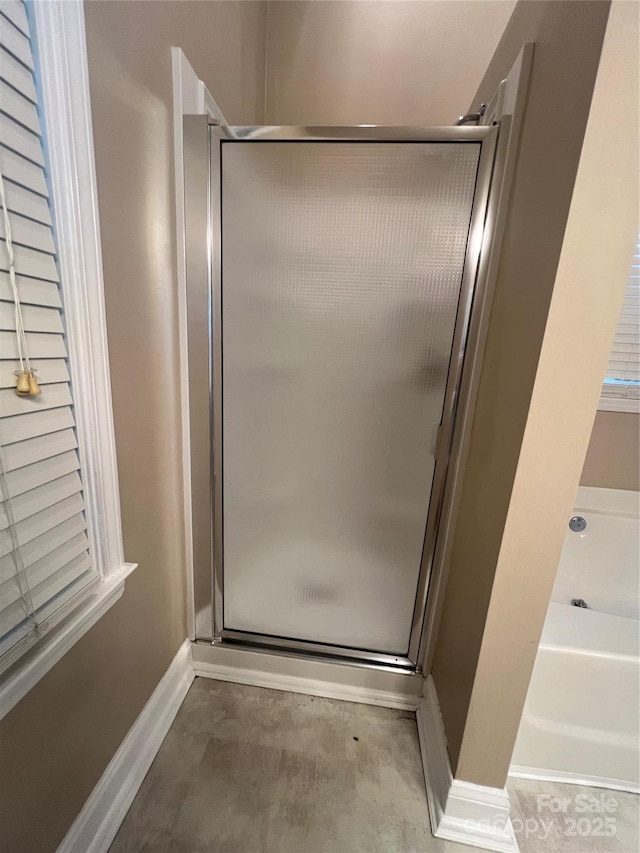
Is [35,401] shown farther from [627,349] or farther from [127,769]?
[627,349]

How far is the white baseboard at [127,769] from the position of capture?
0.87m

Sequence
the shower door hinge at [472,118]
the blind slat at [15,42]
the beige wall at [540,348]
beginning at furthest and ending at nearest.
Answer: the shower door hinge at [472,118] < the beige wall at [540,348] < the blind slat at [15,42]

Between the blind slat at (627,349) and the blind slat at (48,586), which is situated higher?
the blind slat at (627,349)

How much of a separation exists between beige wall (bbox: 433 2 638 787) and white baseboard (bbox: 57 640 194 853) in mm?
873

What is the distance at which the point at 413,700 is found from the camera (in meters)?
1.35

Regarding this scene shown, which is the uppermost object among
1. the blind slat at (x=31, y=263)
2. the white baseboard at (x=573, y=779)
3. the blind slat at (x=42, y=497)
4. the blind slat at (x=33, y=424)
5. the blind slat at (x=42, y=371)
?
the blind slat at (x=31, y=263)

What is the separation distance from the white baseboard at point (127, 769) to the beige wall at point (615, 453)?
5.72 feet

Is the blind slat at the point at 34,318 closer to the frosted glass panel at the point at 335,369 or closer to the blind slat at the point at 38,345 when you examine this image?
the blind slat at the point at 38,345

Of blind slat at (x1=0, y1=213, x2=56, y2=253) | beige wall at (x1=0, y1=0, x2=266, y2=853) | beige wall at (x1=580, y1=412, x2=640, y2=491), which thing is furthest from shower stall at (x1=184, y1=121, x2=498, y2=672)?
beige wall at (x1=580, y1=412, x2=640, y2=491)

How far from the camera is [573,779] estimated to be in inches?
44.9

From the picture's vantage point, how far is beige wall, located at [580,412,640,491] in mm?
1521

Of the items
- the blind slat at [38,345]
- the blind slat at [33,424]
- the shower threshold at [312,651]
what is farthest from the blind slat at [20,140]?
the shower threshold at [312,651]

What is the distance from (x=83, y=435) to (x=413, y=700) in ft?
4.56

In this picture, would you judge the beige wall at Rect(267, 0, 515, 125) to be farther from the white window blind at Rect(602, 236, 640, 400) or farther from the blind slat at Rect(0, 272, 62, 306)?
the blind slat at Rect(0, 272, 62, 306)
